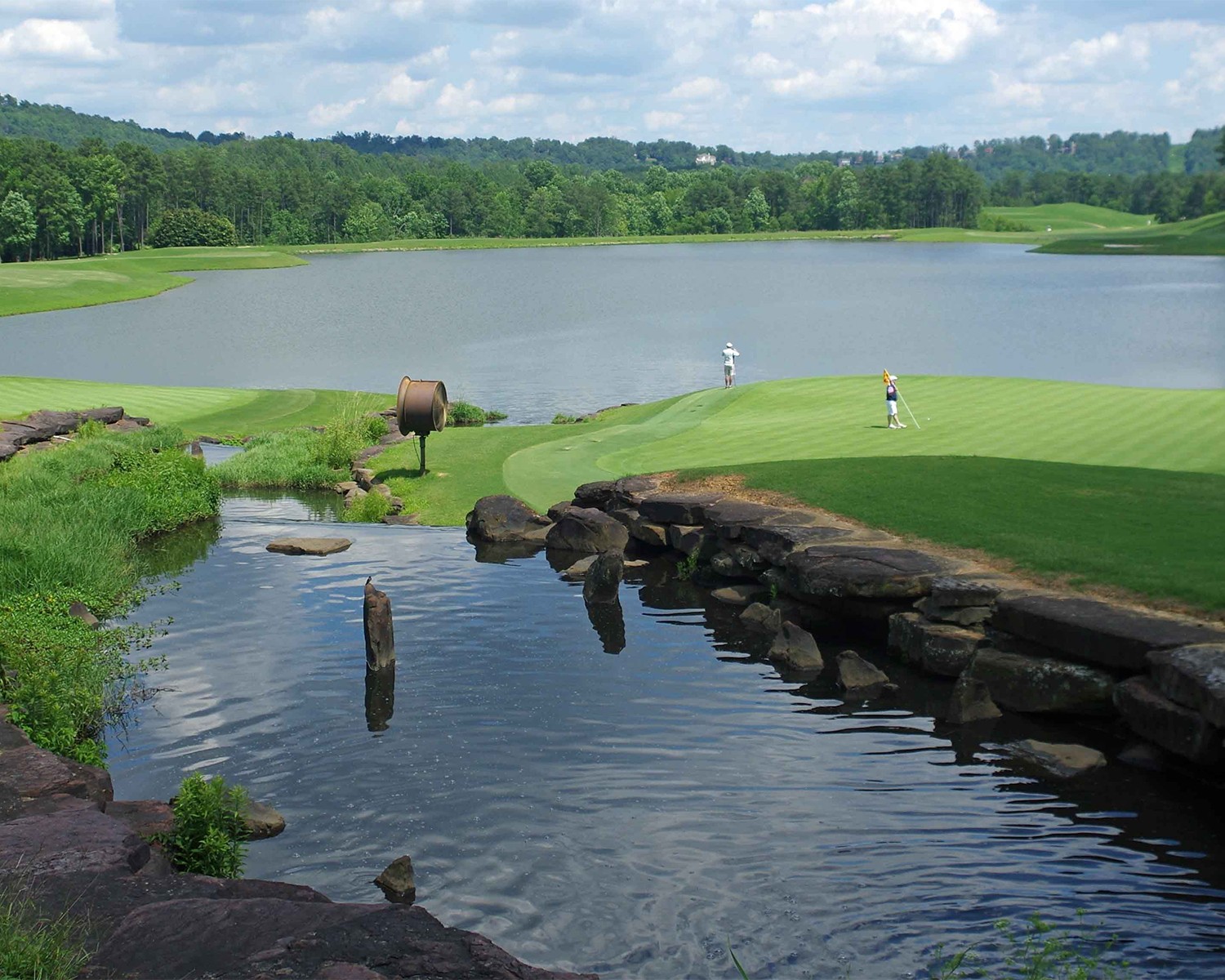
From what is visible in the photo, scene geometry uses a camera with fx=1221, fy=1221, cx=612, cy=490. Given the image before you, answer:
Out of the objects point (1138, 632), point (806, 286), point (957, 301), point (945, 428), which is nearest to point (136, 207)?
point (806, 286)

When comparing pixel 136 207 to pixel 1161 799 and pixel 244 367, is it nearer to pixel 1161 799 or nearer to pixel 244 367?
pixel 244 367

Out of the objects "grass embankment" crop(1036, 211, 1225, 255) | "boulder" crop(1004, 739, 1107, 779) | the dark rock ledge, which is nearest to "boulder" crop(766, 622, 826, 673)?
"boulder" crop(1004, 739, 1107, 779)

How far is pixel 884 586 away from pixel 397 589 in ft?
30.0

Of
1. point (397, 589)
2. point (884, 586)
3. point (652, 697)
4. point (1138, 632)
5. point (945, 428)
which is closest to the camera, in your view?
point (1138, 632)

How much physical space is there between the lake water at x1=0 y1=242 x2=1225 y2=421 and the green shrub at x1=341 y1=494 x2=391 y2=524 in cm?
1794

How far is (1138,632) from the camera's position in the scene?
15.3 metres

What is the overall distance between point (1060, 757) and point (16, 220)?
150 meters

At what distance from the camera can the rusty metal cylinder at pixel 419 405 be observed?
31031mm

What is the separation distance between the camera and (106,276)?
121562 mm

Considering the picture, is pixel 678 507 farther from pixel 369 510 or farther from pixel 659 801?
pixel 659 801

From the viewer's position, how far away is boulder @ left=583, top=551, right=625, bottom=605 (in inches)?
871

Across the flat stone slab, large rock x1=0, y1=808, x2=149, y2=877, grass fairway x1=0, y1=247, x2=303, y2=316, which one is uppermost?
grass fairway x1=0, y1=247, x2=303, y2=316

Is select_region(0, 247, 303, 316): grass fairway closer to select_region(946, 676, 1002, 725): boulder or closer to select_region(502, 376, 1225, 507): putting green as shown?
select_region(502, 376, 1225, 507): putting green

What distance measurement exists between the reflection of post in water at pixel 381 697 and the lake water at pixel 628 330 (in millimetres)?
29266
